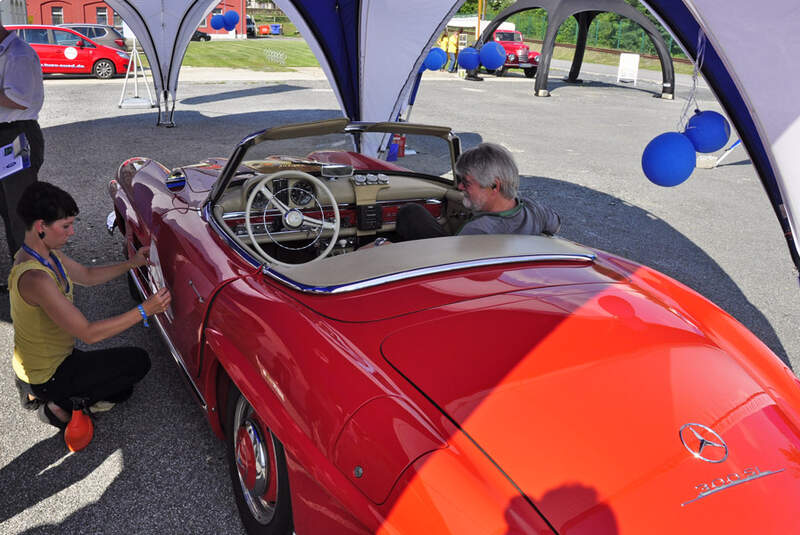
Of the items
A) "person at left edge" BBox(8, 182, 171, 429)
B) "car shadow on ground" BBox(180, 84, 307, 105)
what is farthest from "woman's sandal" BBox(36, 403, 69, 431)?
"car shadow on ground" BBox(180, 84, 307, 105)

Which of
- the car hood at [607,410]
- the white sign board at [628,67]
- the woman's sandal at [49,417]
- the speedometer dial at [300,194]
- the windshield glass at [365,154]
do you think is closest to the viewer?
the car hood at [607,410]

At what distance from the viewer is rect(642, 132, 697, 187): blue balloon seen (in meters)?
3.50

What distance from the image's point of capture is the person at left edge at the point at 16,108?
4246 mm

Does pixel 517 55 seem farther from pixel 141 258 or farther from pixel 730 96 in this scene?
pixel 141 258

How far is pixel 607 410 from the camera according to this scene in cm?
171

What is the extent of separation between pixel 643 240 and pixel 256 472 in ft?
17.6

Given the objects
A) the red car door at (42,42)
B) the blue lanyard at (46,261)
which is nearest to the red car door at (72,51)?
the red car door at (42,42)

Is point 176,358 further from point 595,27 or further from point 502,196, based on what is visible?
point 595,27

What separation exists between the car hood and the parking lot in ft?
0.69

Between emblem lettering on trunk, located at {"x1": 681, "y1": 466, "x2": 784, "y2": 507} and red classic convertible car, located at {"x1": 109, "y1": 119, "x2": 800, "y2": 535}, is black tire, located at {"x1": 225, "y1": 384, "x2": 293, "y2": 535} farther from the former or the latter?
emblem lettering on trunk, located at {"x1": 681, "y1": 466, "x2": 784, "y2": 507}

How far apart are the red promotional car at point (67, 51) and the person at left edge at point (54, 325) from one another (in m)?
16.1

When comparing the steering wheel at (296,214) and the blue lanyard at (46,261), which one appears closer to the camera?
the blue lanyard at (46,261)

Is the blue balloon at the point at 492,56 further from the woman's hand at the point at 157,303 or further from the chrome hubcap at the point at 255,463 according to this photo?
the chrome hubcap at the point at 255,463

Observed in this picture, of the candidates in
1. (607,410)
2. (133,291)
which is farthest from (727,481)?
(133,291)
